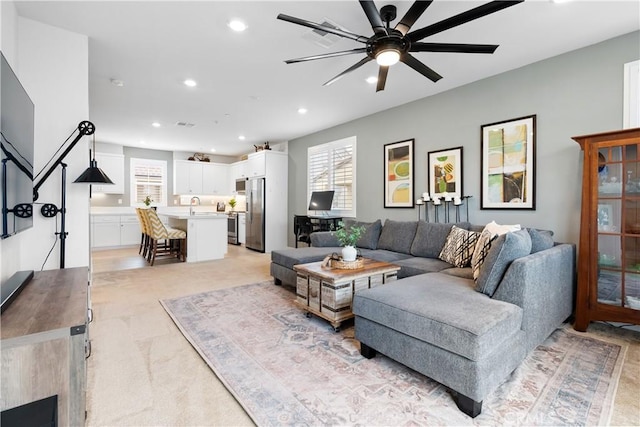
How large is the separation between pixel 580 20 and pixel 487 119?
1227 millimetres


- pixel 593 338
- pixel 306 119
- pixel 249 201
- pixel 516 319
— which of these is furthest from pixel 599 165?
pixel 249 201

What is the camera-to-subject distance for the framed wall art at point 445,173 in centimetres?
387

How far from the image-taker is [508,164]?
3.40m

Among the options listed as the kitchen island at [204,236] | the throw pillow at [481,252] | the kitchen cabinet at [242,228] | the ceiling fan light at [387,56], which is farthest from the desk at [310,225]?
the ceiling fan light at [387,56]

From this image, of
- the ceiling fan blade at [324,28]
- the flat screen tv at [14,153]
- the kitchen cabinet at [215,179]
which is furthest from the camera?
the kitchen cabinet at [215,179]

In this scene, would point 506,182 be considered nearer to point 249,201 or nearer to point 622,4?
point 622,4

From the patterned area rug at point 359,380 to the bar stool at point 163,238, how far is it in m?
3.05

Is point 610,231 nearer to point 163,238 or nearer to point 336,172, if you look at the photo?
point 336,172

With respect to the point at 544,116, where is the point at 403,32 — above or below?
above

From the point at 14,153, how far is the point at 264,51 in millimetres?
2151

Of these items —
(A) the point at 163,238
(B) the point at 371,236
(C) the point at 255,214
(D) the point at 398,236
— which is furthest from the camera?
(C) the point at 255,214

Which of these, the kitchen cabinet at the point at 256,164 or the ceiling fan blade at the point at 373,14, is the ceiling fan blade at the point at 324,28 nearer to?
the ceiling fan blade at the point at 373,14

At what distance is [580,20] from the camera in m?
2.44

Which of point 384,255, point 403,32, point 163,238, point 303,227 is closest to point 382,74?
point 403,32
